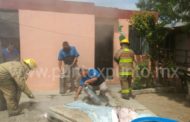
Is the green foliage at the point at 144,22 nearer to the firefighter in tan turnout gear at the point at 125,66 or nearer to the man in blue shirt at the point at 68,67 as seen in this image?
the firefighter in tan turnout gear at the point at 125,66

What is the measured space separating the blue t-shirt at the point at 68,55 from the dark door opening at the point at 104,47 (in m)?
1.72

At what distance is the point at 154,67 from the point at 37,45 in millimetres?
4080

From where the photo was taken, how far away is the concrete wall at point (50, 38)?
6.91 m

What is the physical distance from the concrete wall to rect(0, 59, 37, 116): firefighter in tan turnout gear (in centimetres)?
180

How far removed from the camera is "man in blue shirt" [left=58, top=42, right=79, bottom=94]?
6973 mm

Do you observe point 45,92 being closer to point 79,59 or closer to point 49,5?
point 79,59

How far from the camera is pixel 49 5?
7.06m

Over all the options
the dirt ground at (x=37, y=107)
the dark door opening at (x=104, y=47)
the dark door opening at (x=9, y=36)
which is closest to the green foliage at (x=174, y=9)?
the dark door opening at (x=104, y=47)

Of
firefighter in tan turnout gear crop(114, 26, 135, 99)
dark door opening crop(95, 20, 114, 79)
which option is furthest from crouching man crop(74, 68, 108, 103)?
dark door opening crop(95, 20, 114, 79)

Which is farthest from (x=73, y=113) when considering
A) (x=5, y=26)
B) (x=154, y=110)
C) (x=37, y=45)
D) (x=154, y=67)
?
(x=154, y=67)

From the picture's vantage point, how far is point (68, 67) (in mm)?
7051

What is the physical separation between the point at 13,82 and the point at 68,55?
7.13 feet

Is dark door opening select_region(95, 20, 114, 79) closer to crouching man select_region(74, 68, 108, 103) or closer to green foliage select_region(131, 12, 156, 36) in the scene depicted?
green foliage select_region(131, 12, 156, 36)

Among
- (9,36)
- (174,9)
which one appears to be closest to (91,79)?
(174,9)
